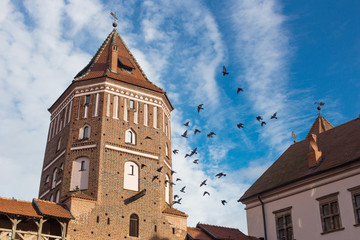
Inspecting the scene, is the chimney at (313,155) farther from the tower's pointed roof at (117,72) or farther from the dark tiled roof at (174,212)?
the tower's pointed roof at (117,72)

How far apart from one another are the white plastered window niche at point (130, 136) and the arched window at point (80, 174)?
299 centimetres

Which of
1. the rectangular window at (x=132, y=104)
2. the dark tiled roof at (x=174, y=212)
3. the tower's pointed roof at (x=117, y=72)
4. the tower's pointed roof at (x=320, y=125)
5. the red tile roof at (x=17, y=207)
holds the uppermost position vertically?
the tower's pointed roof at (x=117, y=72)

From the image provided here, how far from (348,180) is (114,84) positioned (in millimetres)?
16002

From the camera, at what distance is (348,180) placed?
22141 mm

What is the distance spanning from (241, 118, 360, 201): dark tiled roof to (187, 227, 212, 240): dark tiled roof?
3311 mm

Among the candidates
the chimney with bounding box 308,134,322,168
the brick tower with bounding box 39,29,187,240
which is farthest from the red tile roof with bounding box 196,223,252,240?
the chimney with bounding box 308,134,322,168

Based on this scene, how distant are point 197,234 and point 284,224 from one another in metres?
5.19

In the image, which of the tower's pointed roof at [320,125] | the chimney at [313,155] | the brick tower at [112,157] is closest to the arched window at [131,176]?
the brick tower at [112,157]

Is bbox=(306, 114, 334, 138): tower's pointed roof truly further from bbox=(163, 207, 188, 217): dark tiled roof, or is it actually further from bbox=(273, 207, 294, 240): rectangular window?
bbox=(163, 207, 188, 217): dark tiled roof

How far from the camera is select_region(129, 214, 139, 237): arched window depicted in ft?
83.3

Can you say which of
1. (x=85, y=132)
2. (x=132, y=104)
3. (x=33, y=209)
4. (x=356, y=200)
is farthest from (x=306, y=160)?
(x=33, y=209)

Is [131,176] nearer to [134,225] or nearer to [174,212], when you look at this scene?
[134,225]

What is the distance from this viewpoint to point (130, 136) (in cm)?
2872

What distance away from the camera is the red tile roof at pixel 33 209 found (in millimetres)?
21756
